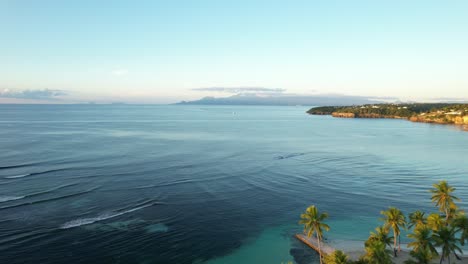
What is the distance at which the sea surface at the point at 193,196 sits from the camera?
A: 5328 centimetres

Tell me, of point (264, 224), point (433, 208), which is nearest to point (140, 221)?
point (264, 224)

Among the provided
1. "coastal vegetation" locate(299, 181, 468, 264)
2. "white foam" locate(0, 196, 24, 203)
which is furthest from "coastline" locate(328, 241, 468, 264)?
"white foam" locate(0, 196, 24, 203)

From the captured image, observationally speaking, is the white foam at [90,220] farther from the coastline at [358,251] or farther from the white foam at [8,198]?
the coastline at [358,251]

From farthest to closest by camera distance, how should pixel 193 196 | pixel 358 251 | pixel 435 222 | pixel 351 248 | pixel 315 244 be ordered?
pixel 193 196 < pixel 315 244 < pixel 351 248 < pixel 358 251 < pixel 435 222

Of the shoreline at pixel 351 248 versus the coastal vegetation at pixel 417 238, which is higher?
the coastal vegetation at pixel 417 238

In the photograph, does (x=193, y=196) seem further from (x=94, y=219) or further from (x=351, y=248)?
(x=351, y=248)

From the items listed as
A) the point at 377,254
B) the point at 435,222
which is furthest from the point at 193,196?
the point at 435,222

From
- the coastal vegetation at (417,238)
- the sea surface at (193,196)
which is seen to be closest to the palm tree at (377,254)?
the coastal vegetation at (417,238)

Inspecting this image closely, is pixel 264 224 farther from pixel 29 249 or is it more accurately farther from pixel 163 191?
pixel 29 249

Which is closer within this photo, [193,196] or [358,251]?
[358,251]

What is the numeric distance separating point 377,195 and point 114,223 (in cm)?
5541

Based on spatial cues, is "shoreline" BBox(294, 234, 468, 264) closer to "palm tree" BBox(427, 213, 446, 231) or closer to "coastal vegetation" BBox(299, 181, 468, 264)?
"coastal vegetation" BBox(299, 181, 468, 264)

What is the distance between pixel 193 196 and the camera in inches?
3036

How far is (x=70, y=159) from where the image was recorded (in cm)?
10781
